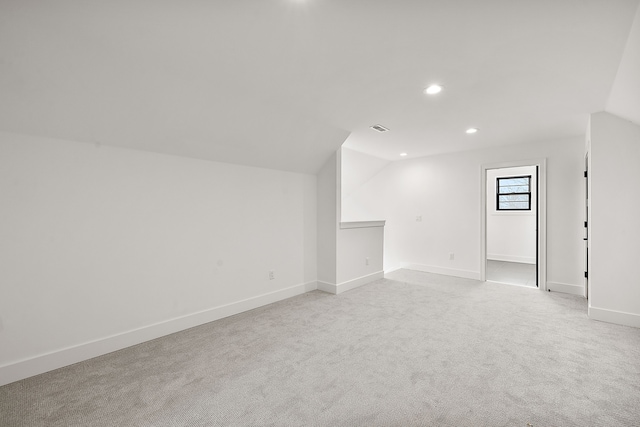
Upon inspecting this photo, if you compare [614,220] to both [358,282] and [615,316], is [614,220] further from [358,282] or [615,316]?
[358,282]

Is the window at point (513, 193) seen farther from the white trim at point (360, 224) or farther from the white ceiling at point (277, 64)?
the white trim at point (360, 224)

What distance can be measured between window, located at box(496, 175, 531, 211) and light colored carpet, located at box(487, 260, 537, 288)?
1.38m

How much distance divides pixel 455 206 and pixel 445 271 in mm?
1236

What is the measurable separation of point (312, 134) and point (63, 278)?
276 centimetres

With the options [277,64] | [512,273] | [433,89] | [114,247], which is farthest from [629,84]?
[114,247]

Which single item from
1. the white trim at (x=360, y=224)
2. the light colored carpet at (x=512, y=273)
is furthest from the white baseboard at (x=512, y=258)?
the white trim at (x=360, y=224)

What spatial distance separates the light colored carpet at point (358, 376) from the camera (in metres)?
1.62

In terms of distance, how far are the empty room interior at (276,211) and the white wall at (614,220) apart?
0.02 meters

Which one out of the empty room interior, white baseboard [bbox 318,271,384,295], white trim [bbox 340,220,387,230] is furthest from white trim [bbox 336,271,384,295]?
white trim [bbox 340,220,387,230]

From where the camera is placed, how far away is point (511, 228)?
22.5 ft

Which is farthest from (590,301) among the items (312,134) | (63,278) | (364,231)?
(63,278)

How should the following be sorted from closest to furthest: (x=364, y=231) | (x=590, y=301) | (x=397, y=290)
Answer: (x=590, y=301) < (x=397, y=290) < (x=364, y=231)

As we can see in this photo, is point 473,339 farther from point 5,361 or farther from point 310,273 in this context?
point 5,361

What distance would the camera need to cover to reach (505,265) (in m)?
6.31
